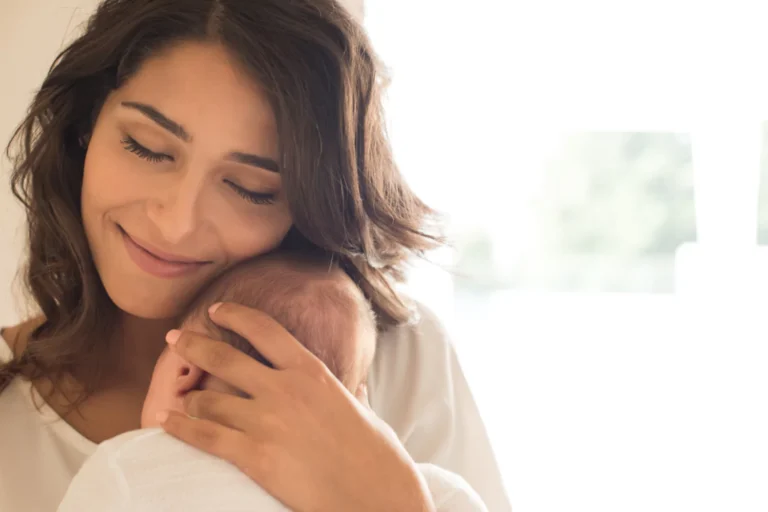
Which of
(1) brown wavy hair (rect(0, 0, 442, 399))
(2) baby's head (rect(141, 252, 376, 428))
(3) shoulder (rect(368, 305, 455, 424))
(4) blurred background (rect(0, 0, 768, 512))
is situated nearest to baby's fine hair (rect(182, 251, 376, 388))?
(2) baby's head (rect(141, 252, 376, 428))

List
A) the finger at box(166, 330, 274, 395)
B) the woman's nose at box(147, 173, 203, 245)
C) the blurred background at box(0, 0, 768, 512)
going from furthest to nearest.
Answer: the blurred background at box(0, 0, 768, 512)
the woman's nose at box(147, 173, 203, 245)
the finger at box(166, 330, 274, 395)

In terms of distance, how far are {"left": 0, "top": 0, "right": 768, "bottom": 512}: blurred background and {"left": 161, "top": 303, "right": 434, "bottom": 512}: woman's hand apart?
994 millimetres

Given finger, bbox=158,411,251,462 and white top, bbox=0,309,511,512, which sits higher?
finger, bbox=158,411,251,462

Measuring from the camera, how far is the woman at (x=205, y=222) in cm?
77

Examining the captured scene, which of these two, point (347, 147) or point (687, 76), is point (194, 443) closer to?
point (347, 147)

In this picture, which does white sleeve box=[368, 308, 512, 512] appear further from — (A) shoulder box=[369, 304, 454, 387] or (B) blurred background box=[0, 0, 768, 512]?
(B) blurred background box=[0, 0, 768, 512]

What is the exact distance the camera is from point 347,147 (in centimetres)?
93

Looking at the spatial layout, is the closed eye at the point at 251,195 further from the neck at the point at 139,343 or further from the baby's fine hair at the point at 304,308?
the neck at the point at 139,343

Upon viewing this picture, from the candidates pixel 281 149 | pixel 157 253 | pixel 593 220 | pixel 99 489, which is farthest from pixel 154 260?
pixel 593 220

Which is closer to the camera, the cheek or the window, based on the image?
the cheek

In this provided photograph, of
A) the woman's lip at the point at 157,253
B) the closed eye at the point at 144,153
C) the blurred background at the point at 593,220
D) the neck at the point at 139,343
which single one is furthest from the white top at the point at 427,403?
the blurred background at the point at 593,220

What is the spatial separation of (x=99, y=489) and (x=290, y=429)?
0.63ft

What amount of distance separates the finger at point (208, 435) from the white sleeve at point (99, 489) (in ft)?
0.22

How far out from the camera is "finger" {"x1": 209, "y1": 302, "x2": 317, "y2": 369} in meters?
0.79
